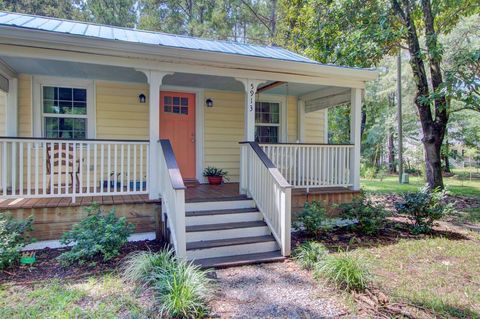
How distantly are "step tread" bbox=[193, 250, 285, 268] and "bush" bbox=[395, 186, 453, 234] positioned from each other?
2834 mm

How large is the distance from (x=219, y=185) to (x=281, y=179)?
278cm

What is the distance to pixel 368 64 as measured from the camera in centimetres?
895

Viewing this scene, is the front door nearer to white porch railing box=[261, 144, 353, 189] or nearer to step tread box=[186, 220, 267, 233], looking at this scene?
white porch railing box=[261, 144, 353, 189]

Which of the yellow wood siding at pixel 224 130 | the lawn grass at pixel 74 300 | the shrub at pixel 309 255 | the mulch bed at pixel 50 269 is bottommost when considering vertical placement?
the lawn grass at pixel 74 300

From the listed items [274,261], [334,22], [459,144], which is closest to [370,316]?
[274,261]

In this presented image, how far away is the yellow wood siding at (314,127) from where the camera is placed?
880cm

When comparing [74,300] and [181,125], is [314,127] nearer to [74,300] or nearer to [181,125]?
[181,125]

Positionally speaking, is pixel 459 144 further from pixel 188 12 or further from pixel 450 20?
pixel 188 12

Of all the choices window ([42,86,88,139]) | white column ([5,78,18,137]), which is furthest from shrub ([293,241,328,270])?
white column ([5,78,18,137])

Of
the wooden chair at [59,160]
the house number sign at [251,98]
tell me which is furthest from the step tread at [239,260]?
the house number sign at [251,98]

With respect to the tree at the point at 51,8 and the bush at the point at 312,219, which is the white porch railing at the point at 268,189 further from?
the tree at the point at 51,8

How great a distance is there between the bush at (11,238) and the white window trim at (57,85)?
8.69 ft

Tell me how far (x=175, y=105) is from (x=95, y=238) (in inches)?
151

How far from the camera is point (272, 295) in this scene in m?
3.42
